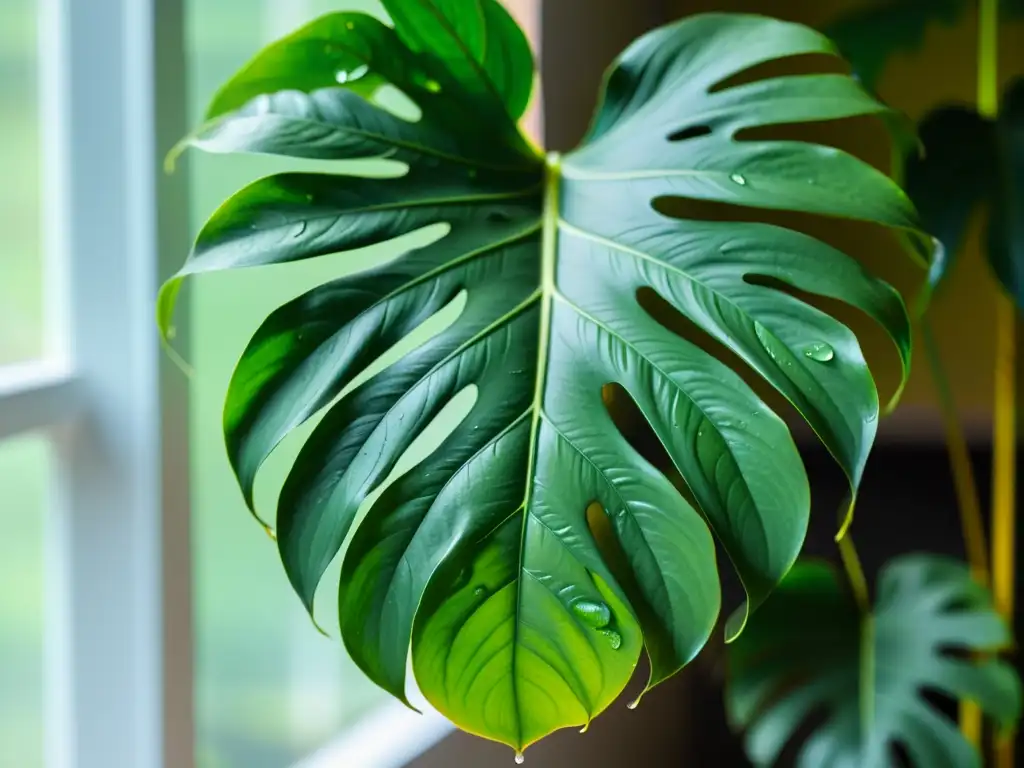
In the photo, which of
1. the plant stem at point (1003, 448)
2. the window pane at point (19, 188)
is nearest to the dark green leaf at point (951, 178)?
the plant stem at point (1003, 448)

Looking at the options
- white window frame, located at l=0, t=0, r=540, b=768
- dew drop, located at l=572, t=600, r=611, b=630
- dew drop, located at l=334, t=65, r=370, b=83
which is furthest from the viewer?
white window frame, located at l=0, t=0, r=540, b=768

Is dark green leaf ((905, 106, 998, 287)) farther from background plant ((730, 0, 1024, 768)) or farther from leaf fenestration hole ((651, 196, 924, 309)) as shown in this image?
leaf fenestration hole ((651, 196, 924, 309))

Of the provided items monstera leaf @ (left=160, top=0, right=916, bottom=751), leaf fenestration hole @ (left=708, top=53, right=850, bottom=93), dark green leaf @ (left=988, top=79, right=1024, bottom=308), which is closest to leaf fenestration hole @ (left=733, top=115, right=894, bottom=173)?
leaf fenestration hole @ (left=708, top=53, right=850, bottom=93)

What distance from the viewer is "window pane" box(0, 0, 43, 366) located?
0.89 meters

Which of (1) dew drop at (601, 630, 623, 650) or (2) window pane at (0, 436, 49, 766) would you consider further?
(2) window pane at (0, 436, 49, 766)

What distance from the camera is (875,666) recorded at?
115 centimetres

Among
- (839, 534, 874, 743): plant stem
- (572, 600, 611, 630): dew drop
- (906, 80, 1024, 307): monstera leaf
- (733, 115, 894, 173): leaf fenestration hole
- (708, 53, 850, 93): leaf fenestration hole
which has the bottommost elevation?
(839, 534, 874, 743): plant stem

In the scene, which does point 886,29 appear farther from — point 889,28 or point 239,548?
point 239,548

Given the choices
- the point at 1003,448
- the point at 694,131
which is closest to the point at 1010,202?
the point at 694,131

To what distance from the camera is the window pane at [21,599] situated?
921mm

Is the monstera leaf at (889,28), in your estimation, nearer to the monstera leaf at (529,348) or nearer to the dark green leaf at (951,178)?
the dark green leaf at (951,178)

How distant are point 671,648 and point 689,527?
0.06 m

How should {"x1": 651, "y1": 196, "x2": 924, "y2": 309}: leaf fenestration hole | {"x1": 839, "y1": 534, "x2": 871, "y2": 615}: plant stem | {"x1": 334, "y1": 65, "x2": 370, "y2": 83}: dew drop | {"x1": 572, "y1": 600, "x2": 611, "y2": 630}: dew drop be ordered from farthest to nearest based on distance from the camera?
{"x1": 651, "y1": 196, "x2": 924, "y2": 309}: leaf fenestration hole
{"x1": 839, "y1": 534, "x2": 871, "y2": 615}: plant stem
{"x1": 334, "y1": 65, "x2": 370, "y2": 83}: dew drop
{"x1": 572, "y1": 600, "x2": 611, "y2": 630}: dew drop

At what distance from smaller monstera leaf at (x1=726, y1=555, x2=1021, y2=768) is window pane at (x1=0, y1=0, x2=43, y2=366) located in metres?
0.77
